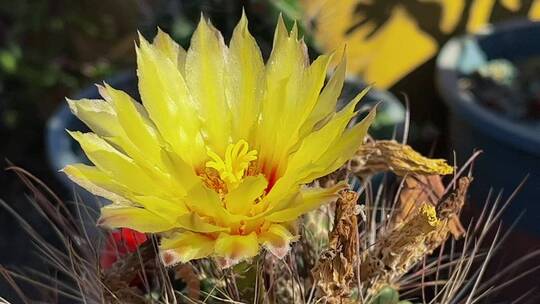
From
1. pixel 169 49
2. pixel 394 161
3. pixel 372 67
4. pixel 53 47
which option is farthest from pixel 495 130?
pixel 53 47

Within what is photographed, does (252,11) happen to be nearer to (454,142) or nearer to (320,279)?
(454,142)

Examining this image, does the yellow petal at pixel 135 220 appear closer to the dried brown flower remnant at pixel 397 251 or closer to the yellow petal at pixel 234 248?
the yellow petal at pixel 234 248

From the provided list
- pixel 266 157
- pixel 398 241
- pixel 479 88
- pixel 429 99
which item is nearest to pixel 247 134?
pixel 266 157

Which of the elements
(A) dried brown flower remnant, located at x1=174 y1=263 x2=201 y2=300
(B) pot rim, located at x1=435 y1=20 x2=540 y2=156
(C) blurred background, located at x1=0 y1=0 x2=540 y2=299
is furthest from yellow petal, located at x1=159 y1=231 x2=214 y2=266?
(B) pot rim, located at x1=435 y1=20 x2=540 y2=156

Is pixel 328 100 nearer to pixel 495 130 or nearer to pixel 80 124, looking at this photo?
pixel 495 130

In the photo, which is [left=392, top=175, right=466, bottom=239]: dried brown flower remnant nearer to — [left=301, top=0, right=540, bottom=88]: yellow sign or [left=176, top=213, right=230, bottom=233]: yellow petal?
[left=176, top=213, right=230, bottom=233]: yellow petal

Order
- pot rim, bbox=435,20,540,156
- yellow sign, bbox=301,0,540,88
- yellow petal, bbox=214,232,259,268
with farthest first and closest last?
yellow sign, bbox=301,0,540,88 → pot rim, bbox=435,20,540,156 → yellow petal, bbox=214,232,259,268
